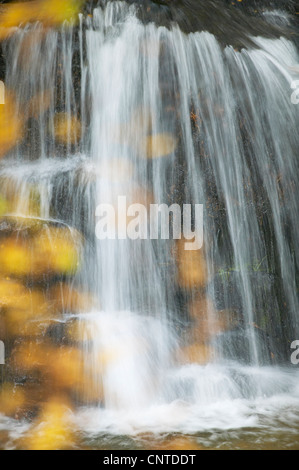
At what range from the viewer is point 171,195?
19.4 ft

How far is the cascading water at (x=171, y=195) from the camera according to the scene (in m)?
4.81

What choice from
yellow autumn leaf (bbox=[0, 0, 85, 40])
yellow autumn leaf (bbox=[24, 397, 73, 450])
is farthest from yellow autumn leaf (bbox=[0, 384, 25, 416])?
yellow autumn leaf (bbox=[0, 0, 85, 40])

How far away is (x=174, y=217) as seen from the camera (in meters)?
5.83

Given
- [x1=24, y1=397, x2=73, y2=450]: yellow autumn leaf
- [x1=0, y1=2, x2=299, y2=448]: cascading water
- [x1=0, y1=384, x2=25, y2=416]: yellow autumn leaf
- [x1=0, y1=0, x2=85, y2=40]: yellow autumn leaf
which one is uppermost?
[x1=0, y1=0, x2=85, y2=40]: yellow autumn leaf

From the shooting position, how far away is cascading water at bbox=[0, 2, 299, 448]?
4809 mm

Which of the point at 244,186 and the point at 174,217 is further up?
the point at 244,186

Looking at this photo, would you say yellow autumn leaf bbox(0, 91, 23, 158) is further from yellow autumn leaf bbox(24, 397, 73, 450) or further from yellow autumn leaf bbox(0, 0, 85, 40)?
yellow autumn leaf bbox(24, 397, 73, 450)

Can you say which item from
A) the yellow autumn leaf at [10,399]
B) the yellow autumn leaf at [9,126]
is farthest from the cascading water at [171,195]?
the yellow autumn leaf at [10,399]

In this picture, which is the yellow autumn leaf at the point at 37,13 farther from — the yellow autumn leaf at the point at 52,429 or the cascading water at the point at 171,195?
the yellow autumn leaf at the point at 52,429

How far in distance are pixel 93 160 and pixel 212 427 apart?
11.3 ft

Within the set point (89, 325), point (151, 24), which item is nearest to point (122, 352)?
point (89, 325)
